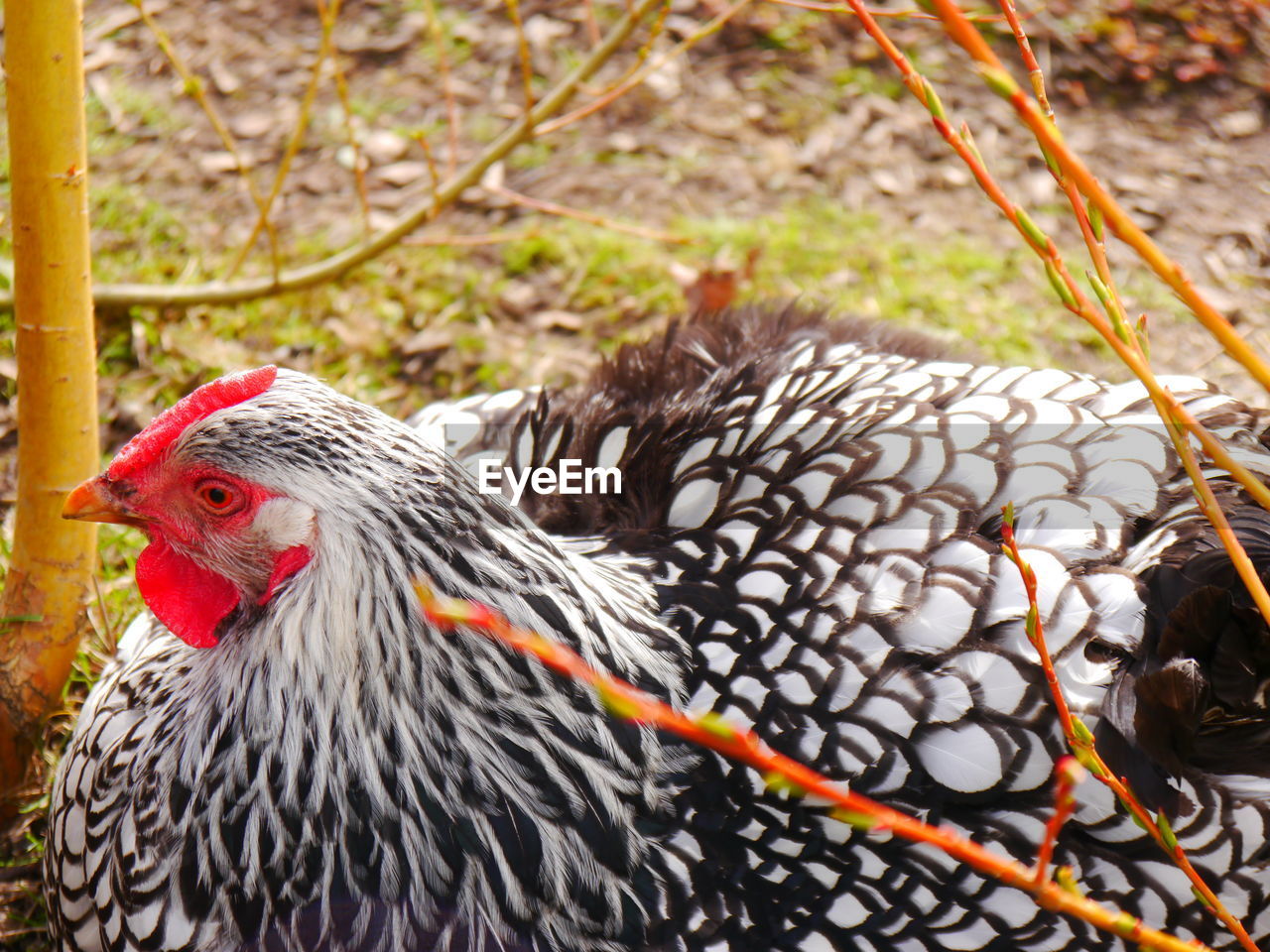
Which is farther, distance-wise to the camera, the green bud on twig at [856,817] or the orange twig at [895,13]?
the orange twig at [895,13]

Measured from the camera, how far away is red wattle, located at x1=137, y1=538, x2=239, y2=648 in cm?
172

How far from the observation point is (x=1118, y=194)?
167 inches

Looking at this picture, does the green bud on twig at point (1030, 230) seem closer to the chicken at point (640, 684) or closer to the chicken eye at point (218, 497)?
the chicken at point (640, 684)

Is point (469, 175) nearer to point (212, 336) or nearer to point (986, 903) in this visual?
point (212, 336)

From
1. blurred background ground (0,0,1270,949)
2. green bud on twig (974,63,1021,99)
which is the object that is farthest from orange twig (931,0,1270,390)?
blurred background ground (0,0,1270,949)

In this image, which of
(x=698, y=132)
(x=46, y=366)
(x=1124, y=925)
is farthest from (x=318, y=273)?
(x=1124, y=925)

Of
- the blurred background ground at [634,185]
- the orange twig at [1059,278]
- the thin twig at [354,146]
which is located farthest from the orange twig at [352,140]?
the orange twig at [1059,278]

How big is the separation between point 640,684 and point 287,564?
58cm

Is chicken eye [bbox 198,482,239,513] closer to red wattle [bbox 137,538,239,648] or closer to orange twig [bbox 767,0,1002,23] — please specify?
red wattle [bbox 137,538,239,648]

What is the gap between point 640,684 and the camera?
1774 millimetres

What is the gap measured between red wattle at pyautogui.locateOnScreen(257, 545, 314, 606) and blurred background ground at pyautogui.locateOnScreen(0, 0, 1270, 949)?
1817 millimetres

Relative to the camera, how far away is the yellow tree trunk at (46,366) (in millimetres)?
1822

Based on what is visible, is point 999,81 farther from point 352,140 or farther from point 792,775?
point 352,140

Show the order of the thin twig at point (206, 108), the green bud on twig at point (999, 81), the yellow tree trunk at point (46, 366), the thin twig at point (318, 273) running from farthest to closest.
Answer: the thin twig at point (318, 273) < the thin twig at point (206, 108) < the yellow tree trunk at point (46, 366) < the green bud on twig at point (999, 81)
